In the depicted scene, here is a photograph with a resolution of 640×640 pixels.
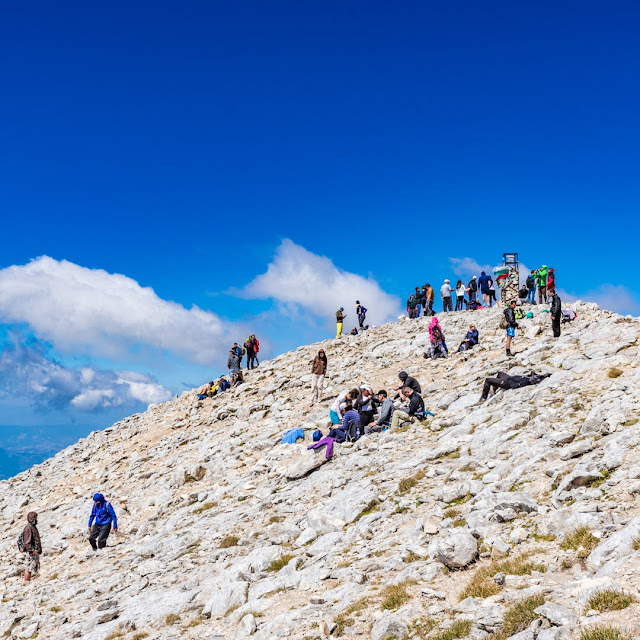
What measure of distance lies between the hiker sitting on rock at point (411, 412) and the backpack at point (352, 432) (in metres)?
1.37

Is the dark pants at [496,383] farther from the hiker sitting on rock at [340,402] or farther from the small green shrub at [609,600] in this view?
the small green shrub at [609,600]

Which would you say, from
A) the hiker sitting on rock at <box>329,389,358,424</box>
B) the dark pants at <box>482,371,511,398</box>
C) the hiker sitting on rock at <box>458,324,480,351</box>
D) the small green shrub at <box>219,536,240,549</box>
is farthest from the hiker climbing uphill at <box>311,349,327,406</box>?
the small green shrub at <box>219,536,240,549</box>

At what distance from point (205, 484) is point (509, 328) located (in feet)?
52.6

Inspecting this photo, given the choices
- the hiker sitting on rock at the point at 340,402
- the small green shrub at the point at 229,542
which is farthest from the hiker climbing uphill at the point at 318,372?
the small green shrub at the point at 229,542

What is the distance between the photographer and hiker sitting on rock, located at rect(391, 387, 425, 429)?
18.4 meters

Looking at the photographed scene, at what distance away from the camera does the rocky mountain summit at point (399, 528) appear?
7109 millimetres

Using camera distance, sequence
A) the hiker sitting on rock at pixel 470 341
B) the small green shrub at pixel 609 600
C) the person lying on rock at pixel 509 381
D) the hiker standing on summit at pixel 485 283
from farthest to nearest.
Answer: the hiker standing on summit at pixel 485 283 → the hiker sitting on rock at pixel 470 341 → the person lying on rock at pixel 509 381 → the small green shrub at pixel 609 600

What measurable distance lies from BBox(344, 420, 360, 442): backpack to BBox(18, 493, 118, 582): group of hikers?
9.04 meters

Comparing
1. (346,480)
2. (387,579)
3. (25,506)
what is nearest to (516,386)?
(346,480)

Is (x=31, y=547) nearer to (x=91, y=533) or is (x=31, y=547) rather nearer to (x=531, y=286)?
(x=91, y=533)

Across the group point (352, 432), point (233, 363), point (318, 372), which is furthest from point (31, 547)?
point (233, 363)

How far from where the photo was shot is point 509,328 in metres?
24.3

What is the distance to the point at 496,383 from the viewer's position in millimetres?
17859

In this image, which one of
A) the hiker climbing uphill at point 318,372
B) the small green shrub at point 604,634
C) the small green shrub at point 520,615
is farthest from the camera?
the hiker climbing uphill at point 318,372
